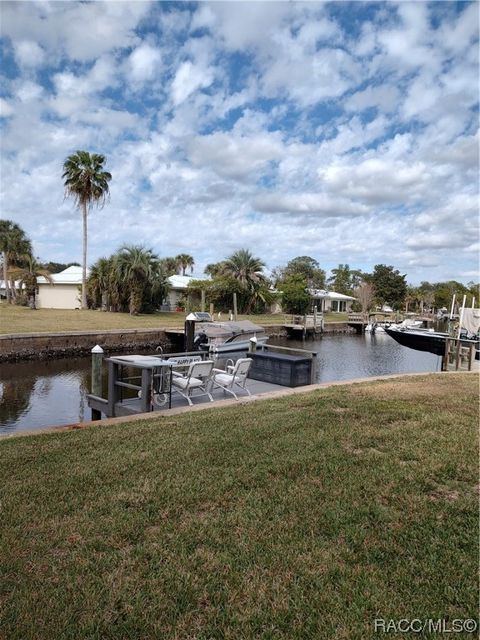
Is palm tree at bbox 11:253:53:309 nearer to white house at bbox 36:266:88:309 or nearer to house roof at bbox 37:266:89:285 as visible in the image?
house roof at bbox 37:266:89:285

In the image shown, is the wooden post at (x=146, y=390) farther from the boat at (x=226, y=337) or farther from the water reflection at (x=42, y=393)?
the boat at (x=226, y=337)

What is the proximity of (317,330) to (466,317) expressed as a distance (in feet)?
72.4

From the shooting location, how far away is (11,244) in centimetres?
4466

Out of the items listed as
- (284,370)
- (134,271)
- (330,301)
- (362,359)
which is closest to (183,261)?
(330,301)

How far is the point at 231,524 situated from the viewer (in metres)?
3.38

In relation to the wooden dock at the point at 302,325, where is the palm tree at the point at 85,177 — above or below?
above

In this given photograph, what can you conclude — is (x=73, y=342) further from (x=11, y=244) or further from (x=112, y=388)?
(x=11, y=244)

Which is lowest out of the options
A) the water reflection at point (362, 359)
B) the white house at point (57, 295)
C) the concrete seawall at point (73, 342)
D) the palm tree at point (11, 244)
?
the water reflection at point (362, 359)

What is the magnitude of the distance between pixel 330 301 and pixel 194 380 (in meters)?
59.2

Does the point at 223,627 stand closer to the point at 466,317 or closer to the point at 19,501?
the point at 19,501

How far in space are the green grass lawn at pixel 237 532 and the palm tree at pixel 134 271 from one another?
108ft

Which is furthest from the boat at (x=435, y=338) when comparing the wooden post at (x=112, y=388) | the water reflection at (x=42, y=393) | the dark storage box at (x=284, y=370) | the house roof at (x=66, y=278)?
the house roof at (x=66, y=278)

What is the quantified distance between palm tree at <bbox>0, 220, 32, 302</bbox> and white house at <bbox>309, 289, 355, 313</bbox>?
33.4 metres

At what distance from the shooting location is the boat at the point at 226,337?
769 inches
